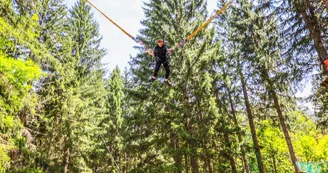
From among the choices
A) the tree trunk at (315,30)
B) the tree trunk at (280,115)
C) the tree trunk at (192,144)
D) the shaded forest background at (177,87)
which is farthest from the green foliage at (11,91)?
the tree trunk at (280,115)

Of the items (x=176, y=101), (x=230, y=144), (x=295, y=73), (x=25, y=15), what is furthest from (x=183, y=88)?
(x=25, y=15)

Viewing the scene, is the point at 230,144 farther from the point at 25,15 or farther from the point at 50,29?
the point at 50,29

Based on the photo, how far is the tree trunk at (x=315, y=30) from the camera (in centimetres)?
879

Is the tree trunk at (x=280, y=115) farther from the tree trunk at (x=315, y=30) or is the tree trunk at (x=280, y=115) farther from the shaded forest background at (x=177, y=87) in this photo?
the tree trunk at (x=315, y=30)

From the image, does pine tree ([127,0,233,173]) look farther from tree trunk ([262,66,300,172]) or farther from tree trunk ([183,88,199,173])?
tree trunk ([262,66,300,172])

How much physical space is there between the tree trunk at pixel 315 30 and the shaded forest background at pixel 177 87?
1.7 inches

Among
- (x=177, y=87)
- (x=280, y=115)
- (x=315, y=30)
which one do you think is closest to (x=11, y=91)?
(x=177, y=87)

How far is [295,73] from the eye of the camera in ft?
33.1

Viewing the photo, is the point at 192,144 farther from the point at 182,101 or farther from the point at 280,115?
the point at 280,115

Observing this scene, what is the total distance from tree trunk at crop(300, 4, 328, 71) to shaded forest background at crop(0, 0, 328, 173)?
43mm

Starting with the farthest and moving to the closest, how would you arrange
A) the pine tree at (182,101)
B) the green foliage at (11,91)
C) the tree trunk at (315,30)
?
1. the pine tree at (182,101)
2. the tree trunk at (315,30)
3. the green foliage at (11,91)

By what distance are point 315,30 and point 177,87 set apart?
682cm

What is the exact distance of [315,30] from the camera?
364 inches

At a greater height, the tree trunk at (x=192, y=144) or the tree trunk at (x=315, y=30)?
the tree trunk at (x=315, y=30)
